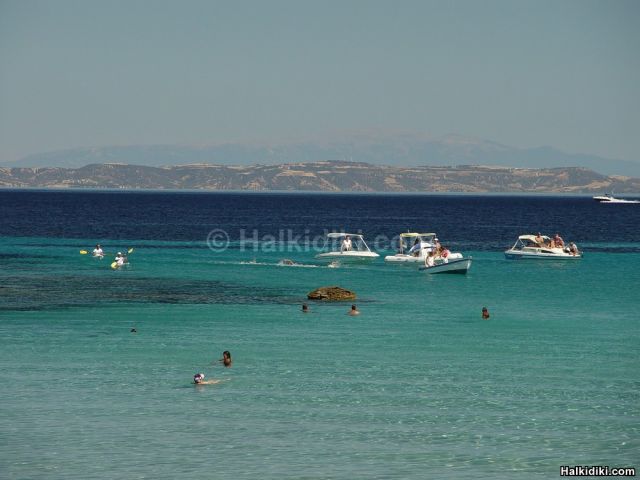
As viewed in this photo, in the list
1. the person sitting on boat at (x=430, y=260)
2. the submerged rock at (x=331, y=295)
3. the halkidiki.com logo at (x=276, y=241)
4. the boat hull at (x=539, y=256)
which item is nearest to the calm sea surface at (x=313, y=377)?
the submerged rock at (x=331, y=295)

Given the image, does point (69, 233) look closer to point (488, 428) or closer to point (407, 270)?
point (407, 270)

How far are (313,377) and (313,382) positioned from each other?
941 millimetres

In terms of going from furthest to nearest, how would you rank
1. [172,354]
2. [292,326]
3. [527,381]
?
[292,326], [172,354], [527,381]

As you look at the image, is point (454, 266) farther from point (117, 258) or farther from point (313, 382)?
point (313, 382)

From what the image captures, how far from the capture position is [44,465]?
31.3 m

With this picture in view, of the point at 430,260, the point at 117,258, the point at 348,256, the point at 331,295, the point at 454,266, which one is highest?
the point at 430,260

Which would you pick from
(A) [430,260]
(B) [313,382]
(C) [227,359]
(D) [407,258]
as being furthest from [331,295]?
(D) [407,258]

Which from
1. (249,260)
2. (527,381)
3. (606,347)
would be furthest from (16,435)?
(249,260)

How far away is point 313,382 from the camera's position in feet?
138

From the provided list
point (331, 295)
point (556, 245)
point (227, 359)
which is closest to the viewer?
point (227, 359)

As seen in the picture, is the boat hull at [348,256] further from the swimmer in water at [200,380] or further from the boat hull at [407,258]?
the swimmer in water at [200,380]

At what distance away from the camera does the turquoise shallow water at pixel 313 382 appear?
32312mm

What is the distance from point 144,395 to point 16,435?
6.41 metres

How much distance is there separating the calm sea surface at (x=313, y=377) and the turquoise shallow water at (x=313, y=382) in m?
0.12
